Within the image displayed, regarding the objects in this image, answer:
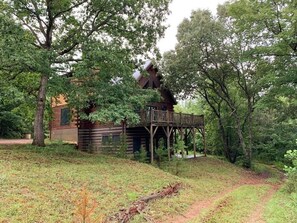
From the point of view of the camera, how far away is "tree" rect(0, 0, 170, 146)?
1512 centimetres

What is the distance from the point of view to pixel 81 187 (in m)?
10.2

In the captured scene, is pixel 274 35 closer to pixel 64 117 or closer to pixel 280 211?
pixel 280 211

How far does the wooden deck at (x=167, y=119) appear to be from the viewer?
19.6 meters

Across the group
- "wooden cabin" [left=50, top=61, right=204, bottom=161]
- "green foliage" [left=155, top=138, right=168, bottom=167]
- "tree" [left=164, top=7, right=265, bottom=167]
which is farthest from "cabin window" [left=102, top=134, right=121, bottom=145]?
"tree" [left=164, top=7, right=265, bottom=167]

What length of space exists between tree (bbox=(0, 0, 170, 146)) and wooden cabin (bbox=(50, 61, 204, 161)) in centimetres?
315

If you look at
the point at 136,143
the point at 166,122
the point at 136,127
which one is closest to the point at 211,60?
the point at 166,122

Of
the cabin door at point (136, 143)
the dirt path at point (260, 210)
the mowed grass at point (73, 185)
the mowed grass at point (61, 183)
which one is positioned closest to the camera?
the mowed grass at point (61, 183)

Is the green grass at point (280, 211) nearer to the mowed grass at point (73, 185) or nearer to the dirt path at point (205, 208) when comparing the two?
the dirt path at point (205, 208)

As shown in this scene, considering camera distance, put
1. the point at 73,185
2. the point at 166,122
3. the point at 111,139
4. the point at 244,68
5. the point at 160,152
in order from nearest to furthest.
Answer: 1. the point at 73,185
2. the point at 160,152
3. the point at 111,139
4. the point at 166,122
5. the point at 244,68

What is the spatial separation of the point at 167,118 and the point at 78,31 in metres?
8.97

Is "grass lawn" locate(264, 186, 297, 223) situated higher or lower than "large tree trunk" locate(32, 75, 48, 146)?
lower

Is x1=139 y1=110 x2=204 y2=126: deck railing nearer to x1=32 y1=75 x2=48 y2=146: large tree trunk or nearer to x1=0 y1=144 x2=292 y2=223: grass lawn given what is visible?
x1=0 y1=144 x2=292 y2=223: grass lawn

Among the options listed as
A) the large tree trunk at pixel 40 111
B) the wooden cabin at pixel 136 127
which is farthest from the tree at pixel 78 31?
the wooden cabin at pixel 136 127

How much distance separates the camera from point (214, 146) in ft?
102
